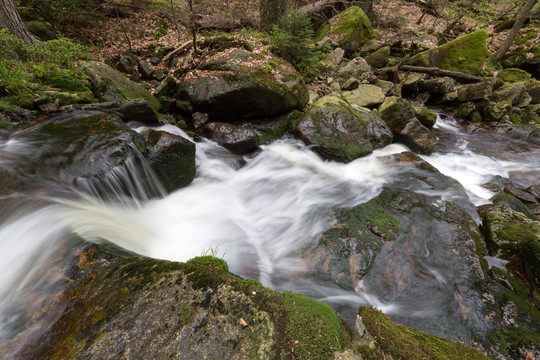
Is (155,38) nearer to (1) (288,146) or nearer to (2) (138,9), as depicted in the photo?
(2) (138,9)

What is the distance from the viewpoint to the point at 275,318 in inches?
67.9

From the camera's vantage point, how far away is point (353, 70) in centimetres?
1108

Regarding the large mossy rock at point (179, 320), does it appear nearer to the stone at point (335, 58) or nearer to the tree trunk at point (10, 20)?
the tree trunk at point (10, 20)

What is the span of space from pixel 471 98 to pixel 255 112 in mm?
10273

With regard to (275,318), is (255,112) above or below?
below

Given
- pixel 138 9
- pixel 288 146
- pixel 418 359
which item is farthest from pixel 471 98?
pixel 138 9

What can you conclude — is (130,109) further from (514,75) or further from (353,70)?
(514,75)

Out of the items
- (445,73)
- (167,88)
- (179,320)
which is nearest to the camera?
(179,320)

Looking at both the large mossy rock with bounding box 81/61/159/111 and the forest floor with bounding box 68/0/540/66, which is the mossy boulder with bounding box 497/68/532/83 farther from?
the large mossy rock with bounding box 81/61/159/111

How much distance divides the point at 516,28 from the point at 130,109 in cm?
2124

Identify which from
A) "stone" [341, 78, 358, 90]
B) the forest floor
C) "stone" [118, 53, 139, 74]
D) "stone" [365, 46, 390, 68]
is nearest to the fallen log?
"stone" [365, 46, 390, 68]

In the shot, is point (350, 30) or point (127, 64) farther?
point (350, 30)

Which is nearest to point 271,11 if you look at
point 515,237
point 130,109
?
point 130,109

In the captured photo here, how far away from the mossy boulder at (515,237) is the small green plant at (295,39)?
7962 mm
